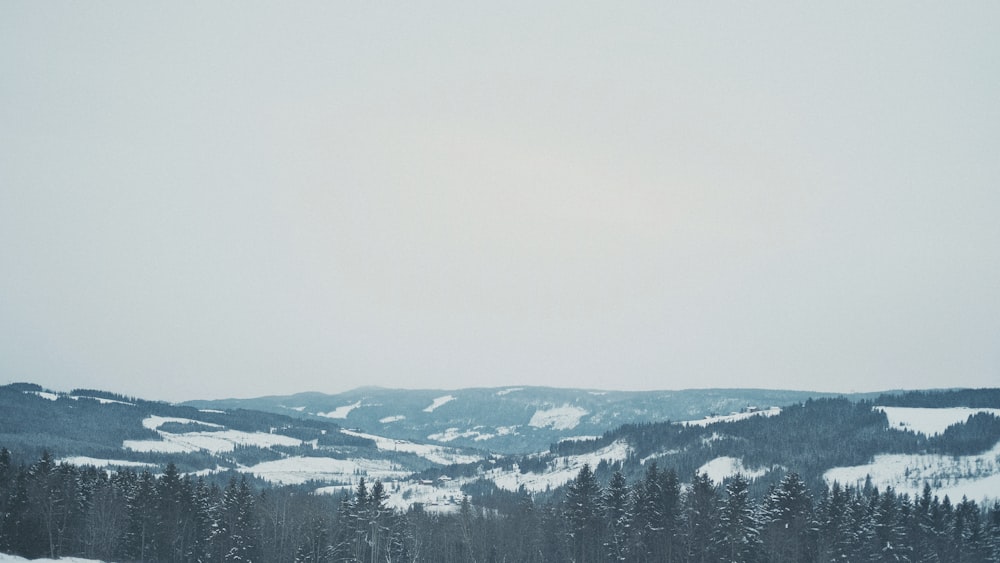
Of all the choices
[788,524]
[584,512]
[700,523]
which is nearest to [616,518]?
[584,512]

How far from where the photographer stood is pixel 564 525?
137875 millimetres

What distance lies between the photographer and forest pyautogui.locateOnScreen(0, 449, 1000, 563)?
116 meters

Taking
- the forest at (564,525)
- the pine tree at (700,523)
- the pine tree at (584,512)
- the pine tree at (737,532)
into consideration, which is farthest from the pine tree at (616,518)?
the pine tree at (737,532)

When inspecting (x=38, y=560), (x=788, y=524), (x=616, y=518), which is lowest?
(x=38, y=560)

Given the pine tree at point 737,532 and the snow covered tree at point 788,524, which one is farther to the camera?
the pine tree at point 737,532

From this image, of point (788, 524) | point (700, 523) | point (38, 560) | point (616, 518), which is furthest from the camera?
point (616, 518)

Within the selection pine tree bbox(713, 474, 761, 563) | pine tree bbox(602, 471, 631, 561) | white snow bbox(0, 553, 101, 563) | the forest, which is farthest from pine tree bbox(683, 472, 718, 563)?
white snow bbox(0, 553, 101, 563)

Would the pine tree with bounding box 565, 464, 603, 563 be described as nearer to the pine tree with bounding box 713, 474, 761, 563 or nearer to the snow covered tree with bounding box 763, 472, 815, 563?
the pine tree with bounding box 713, 474, 761, 563

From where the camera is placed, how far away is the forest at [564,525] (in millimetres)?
116375

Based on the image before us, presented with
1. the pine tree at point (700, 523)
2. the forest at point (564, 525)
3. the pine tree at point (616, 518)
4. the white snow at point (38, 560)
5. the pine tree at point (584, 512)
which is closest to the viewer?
the white snow at point (38, 560)

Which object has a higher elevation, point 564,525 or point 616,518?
point 616,518

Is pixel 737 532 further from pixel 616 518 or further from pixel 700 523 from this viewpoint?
pixel 616 518

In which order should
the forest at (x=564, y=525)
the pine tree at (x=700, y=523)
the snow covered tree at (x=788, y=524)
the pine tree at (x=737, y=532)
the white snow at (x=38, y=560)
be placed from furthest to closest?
the pine tree at (x=700, y=523), the forest at (x=564, y=525), the pine tree at (x=737, y=532), the snow covered tree at (x=788, y=524), the white snow at (x=38, y=560)

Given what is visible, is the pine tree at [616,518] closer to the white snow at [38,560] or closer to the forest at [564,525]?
the forest at [564,525]
